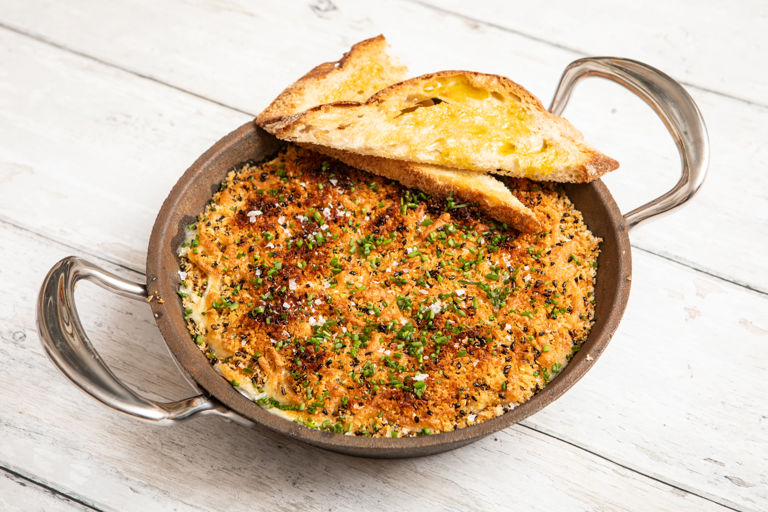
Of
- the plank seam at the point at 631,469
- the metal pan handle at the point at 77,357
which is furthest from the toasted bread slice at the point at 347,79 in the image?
the plank seam at the point at 631,469

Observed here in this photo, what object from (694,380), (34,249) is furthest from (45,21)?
(694,380)

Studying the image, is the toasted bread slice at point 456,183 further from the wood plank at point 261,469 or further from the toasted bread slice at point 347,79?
the wood plank at point 261,469

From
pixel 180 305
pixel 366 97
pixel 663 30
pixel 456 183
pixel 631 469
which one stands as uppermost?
pixel 663 30

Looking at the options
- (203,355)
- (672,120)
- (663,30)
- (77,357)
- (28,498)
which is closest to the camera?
(77,357)

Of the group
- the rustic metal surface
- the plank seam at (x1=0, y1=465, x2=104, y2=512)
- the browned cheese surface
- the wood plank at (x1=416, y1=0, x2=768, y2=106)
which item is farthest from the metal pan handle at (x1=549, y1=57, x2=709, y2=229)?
the plank seam at (x1=0, y1=465, x2=104, y2=512)

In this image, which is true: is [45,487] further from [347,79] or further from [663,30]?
[663,30]

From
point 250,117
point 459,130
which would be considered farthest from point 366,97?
point 250,117
